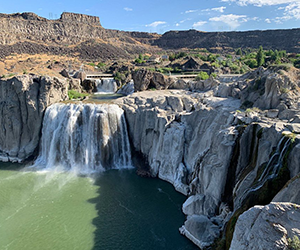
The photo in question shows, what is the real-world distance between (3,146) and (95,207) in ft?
52.7

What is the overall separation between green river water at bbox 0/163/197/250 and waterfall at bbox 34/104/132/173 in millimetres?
1610

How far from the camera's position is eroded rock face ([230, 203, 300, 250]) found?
26.2 ft

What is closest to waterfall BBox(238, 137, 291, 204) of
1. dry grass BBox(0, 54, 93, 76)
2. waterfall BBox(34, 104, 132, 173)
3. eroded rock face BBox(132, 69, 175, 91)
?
waterfall BBox(34, 104, 132, 173)

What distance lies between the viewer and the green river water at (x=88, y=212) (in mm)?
16250

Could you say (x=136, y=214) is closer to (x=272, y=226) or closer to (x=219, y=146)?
(x=219, y=146)

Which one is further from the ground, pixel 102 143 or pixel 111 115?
pixel 111 115

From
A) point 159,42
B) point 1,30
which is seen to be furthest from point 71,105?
point 159,42

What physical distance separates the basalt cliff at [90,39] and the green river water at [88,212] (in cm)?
8147

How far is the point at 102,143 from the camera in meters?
26.1

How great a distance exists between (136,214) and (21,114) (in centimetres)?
1853

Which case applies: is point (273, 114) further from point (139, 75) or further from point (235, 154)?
point (139, 75)

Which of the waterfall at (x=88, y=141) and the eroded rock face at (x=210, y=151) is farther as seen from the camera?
the waterfall at (x=88, y=141)

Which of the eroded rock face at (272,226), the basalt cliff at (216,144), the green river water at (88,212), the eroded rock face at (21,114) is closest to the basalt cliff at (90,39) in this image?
the eroded rock face at (21,114)

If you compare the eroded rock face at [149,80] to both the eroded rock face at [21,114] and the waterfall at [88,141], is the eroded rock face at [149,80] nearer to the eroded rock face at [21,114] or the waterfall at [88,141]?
the waterfall at [88,141]
